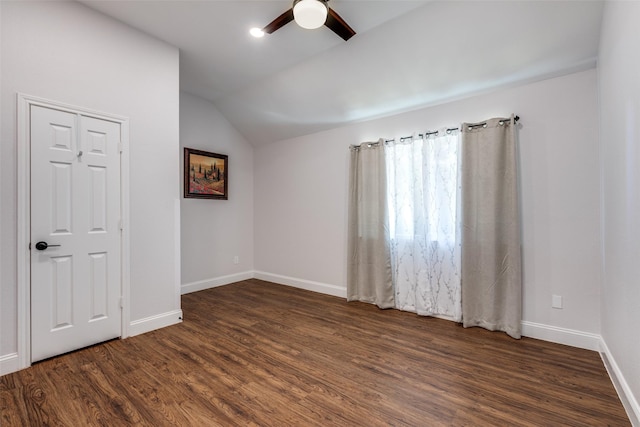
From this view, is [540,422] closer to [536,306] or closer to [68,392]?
[536,306]

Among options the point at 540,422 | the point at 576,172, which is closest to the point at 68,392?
the point at 540,422

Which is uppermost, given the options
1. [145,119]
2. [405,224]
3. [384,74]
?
[384,74]

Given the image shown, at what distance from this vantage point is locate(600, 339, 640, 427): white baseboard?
5.27 ft

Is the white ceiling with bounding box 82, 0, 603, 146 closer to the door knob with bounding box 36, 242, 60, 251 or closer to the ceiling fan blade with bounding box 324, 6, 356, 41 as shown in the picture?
the ceiling fan blade with bounding box 324, 6, 356, 41

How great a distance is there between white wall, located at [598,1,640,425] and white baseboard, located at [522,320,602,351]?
21cm

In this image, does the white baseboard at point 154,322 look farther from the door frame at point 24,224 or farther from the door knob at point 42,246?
the door knob at point 42,246

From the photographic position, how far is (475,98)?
3.20 m

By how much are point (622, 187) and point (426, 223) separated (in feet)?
5.85

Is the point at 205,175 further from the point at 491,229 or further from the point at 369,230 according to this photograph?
the point at 491,229

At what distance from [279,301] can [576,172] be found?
3.68 m

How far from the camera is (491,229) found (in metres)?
2.97

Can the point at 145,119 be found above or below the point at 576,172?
above

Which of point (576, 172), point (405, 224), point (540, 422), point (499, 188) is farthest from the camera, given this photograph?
point (405, 224)

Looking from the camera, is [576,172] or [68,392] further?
[576,172]
